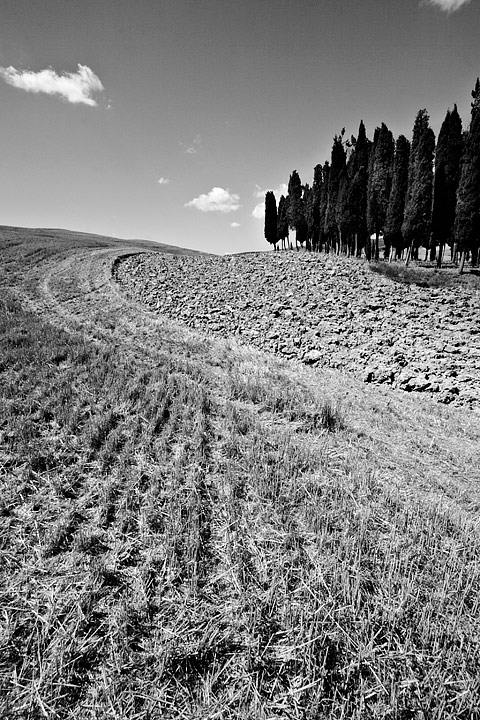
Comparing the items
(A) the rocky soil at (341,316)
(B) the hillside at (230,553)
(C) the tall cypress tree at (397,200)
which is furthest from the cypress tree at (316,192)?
(B) the hillside at (230,553)

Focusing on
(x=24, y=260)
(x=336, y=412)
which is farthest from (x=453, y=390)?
(x=24, y=260)

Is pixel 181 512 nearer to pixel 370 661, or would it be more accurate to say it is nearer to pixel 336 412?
pixel 370 661

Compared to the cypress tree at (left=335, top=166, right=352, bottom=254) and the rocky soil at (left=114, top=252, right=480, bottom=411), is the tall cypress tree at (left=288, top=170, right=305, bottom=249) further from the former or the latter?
the rocky soil at (left=114, top=252, right=480, bottom=411)

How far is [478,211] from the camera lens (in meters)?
28.4

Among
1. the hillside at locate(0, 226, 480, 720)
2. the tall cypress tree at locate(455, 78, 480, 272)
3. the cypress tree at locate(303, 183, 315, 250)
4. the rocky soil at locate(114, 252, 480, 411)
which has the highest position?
the cypress tree at locate(303, 183, 315, 250)

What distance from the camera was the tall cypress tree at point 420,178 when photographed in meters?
30.9

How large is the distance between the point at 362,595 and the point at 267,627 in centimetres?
109

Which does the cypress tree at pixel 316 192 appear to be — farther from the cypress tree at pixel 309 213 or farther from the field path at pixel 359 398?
the field path at pixel 359 398

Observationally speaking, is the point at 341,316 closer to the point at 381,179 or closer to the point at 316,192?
the point at 381,179

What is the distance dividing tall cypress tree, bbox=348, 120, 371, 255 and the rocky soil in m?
18.4

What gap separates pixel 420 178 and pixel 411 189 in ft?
3.77

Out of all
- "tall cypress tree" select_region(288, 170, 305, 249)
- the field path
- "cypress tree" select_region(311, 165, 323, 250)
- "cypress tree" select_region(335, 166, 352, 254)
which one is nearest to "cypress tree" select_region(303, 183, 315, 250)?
"cypress tree" select_region(311, 165, 323, 250)

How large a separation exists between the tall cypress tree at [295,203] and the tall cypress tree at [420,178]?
26767mm

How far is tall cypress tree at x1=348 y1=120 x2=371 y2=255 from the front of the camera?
128 feet
